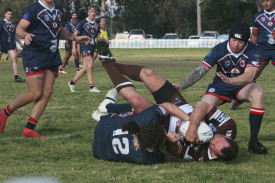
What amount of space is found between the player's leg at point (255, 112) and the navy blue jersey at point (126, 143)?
1.29m

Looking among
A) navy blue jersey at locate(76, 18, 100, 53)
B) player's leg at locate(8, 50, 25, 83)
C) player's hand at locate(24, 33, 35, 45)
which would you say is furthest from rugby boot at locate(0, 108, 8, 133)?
player's leg at locate(8, 50, 25, 83)

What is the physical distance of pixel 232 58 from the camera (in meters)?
6.84

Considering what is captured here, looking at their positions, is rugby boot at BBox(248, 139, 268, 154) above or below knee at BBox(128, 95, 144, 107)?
below

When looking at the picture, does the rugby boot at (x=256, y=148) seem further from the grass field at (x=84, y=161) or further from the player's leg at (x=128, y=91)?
the player's leg at (x=128, y=91)

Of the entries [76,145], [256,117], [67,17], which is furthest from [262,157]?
[67,17]

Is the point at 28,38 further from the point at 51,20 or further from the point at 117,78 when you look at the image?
the point at 117,78

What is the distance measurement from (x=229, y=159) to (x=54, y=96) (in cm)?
774

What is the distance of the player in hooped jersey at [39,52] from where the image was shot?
7480 millimetres

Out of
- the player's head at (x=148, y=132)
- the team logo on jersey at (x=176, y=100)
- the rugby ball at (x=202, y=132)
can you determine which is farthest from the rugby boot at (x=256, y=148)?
the player's head at (x=148, y=132)

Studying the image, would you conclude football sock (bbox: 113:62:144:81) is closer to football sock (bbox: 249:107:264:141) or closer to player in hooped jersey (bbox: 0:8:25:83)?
football sock (bbox: 249:107:264:141)

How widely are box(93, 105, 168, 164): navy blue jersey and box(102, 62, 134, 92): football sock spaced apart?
651mm

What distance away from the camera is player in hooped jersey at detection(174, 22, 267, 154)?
6548 millimetres

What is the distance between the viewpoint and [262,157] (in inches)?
248

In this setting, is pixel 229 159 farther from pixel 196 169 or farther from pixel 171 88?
pixel 171 88
